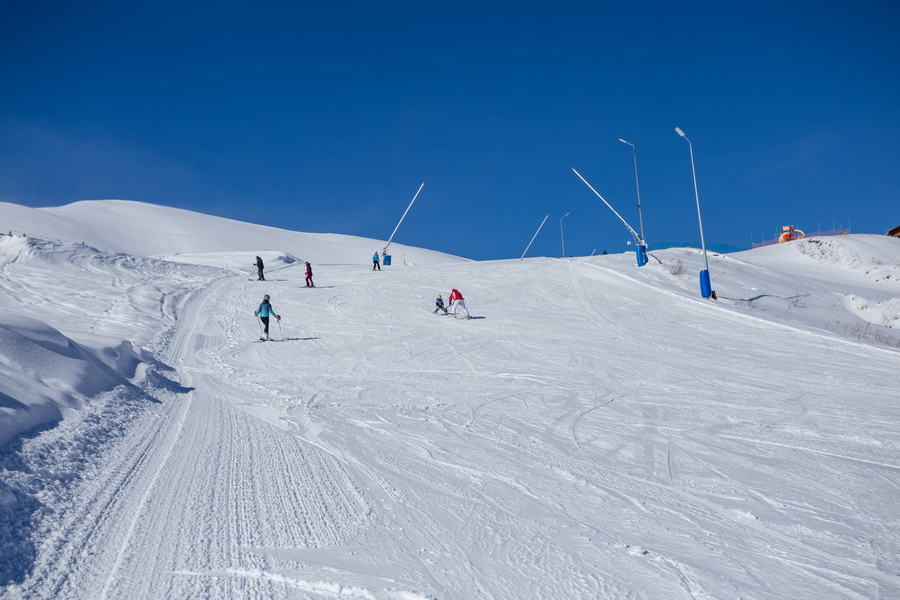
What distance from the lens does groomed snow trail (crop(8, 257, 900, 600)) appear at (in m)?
3.93

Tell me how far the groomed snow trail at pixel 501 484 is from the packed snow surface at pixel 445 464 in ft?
0.10

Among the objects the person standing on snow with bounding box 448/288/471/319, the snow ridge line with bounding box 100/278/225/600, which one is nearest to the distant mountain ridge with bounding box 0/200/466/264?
the person standing on snow with bounding box 448/288/471/319

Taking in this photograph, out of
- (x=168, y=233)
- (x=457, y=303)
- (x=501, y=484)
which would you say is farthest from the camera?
(x=168, y=233)

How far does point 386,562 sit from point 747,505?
3575 millimetres

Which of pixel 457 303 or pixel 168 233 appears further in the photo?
pixel 168 233

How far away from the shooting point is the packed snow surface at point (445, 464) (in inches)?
157

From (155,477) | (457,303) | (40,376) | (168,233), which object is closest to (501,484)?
(155,477)

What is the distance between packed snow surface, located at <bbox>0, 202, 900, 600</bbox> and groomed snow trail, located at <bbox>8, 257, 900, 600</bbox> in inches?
1.2

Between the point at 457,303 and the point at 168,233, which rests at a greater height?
the point at 168,233

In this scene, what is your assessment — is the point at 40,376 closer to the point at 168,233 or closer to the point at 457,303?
the point at 457,303

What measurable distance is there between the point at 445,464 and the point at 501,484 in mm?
910

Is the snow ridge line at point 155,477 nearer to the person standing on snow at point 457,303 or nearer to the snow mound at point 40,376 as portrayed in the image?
the snow mound at point 40,376

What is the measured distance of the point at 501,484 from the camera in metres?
5.94

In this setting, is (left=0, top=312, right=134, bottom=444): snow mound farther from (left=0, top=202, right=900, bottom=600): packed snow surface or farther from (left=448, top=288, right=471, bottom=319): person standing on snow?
(left=448, top=288, right=471, bottom=319): person standing on snow
